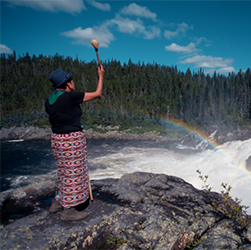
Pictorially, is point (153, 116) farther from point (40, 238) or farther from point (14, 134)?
point (40, 238)

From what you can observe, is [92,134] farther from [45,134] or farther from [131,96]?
[131,96]

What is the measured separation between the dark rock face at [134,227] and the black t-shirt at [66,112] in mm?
1704

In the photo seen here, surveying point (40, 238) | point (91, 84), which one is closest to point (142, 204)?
point (40, 238)

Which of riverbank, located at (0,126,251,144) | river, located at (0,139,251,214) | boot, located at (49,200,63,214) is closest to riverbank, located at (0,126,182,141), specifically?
riverbank, located at (0,126,251,144)

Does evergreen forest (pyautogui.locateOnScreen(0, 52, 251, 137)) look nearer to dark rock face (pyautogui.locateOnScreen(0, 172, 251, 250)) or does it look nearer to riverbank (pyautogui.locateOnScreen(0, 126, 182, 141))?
riverbank (pyautogui.locateOnScreen(0, 126, 182, 141))

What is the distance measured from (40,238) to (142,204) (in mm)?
2121

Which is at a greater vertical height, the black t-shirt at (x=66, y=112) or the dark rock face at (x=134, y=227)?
the black t-shirt at (x=66, y=112)

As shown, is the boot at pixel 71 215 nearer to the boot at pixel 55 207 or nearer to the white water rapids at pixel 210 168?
the boot at pixel 55 207

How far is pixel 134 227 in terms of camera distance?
3635 mm

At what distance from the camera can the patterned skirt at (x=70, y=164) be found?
3.54 meters

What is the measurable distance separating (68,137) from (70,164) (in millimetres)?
493

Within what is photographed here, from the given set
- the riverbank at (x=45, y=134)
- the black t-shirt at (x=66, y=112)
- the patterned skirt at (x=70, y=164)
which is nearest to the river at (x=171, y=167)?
the patterned skirt at (x=70, y=164)

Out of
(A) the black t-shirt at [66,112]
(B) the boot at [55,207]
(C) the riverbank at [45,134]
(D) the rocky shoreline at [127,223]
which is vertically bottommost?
(C) the riverbank at [45,134]

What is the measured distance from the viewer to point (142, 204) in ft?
14.4
